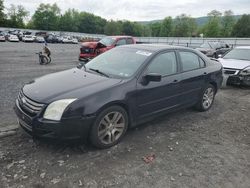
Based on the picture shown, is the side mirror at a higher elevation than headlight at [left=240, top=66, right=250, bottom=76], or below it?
higher

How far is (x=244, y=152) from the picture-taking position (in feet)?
12.9

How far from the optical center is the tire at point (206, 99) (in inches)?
219

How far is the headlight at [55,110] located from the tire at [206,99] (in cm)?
335

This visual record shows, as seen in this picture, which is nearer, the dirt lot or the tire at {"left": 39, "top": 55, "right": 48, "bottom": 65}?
the dirt lot

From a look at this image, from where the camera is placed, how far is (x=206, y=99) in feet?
18.8

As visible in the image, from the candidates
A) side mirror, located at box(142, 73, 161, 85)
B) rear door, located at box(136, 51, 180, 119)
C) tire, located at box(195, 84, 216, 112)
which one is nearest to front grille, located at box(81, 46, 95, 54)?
tire, located at box(195, 84, 216, 112)

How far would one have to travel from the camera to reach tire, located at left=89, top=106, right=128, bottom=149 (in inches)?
142

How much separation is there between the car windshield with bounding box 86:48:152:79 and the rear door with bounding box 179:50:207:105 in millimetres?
944

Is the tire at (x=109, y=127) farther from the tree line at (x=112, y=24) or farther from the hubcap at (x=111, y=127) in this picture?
the tree line at (x=112, y=24)

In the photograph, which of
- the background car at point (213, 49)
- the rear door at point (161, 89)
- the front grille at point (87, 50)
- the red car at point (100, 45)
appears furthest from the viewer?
the background car at point (213, 49)

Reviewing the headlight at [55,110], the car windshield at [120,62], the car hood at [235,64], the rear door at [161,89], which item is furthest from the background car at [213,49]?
the headlight at [55,110]

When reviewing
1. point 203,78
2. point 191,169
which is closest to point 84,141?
point 191,169

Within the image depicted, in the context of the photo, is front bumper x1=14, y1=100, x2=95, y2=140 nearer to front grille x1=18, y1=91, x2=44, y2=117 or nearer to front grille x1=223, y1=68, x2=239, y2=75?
front grille x1=18, y1=91, x2=44, y2=117

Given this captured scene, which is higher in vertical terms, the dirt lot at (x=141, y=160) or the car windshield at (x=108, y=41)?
the car windshield at (x=108, y=41)
